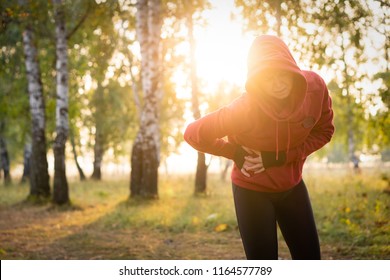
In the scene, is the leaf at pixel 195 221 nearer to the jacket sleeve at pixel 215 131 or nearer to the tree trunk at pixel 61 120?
the tree trunk at pixel 61 120

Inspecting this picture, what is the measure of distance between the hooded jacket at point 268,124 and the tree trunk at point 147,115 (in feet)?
29.3

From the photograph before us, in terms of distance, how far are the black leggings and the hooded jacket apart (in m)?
0.09

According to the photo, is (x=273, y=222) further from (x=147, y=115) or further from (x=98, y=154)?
(x=98, y=154)

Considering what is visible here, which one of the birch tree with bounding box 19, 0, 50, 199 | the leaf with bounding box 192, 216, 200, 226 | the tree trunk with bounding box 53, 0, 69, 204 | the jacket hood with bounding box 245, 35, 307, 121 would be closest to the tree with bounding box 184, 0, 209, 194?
the tree trunk with bounding box 53, 0, 69, 204

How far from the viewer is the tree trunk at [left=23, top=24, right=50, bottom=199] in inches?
508

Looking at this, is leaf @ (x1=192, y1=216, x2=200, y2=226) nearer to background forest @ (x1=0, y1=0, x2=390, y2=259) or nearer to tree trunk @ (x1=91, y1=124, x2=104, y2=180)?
background forest @ (x1=0, y1=0, x2=390, y2=259)

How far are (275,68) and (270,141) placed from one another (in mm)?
582

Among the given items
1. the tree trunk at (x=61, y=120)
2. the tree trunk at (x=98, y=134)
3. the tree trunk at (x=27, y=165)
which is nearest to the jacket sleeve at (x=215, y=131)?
the tree trunk at (x=61, y=120)

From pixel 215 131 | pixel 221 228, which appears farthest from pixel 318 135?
pixel 221 228

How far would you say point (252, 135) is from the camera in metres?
3.40

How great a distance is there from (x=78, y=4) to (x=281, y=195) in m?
9.63

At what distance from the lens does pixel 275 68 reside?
3.30 meters
